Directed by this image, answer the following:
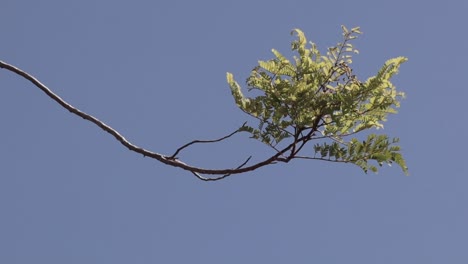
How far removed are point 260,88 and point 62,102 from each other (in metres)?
2.00

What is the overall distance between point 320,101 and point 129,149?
188cm

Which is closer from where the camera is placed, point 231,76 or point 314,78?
point 314,78

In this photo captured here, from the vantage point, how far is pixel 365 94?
817 centimetres

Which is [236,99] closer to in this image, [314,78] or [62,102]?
[314,78]

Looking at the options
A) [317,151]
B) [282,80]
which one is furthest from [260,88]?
[317,151]

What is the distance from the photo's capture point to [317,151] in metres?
8.45

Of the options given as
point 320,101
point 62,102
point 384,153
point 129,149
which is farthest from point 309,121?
point 62,102

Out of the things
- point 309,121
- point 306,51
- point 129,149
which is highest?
point 306,51

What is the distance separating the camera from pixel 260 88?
27.7ft

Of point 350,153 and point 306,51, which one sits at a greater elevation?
point 306,51

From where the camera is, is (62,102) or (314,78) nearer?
(314,78)

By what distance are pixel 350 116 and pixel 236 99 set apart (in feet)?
3.78

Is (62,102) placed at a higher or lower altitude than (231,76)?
lower

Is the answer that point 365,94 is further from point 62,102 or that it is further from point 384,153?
point 62,102
